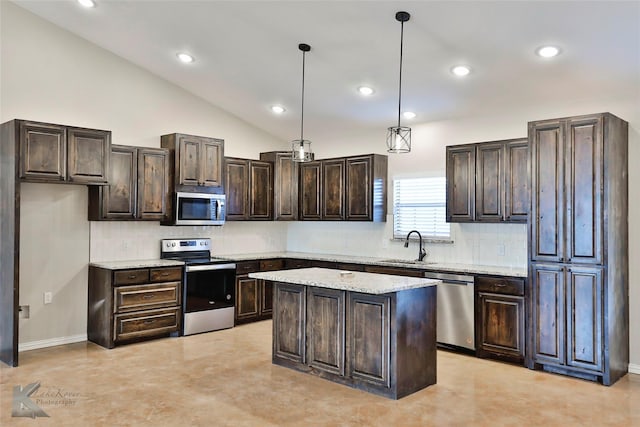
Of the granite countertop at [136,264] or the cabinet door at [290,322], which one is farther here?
the granite countertop at [136,264]

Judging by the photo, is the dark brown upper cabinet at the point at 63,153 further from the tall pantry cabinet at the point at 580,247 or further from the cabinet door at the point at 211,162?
the tall pantry cabinet at the point at 580,247

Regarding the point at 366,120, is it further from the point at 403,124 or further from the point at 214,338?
the point at 214,338

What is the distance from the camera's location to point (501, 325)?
193 inches

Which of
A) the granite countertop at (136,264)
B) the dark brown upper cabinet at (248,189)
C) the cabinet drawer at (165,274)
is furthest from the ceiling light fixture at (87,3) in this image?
the cabinet drawer at (165,274)

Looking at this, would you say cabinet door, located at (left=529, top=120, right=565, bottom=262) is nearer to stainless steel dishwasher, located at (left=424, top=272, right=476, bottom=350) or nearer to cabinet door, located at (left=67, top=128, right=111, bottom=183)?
stainless steel dishwasher, located at (left=424, top=272, right=476, bottom=350)

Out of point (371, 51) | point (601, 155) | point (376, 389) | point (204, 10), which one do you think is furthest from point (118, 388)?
point (601, 155)

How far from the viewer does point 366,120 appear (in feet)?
21.4

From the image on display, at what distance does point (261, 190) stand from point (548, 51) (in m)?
4.15

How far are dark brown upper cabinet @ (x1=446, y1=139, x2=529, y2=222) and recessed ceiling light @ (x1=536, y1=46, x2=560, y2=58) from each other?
0.99m

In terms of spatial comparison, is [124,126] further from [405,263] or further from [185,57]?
[405,263]

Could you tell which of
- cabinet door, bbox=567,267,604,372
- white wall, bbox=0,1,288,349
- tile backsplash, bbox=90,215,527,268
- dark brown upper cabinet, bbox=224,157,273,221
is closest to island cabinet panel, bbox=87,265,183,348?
white wall, bbox=0,1,288,349

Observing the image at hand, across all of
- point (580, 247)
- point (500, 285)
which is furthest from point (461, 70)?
point (500, 285)

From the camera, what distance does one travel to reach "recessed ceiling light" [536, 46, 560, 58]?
4.14m

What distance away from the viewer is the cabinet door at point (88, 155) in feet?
16.9
